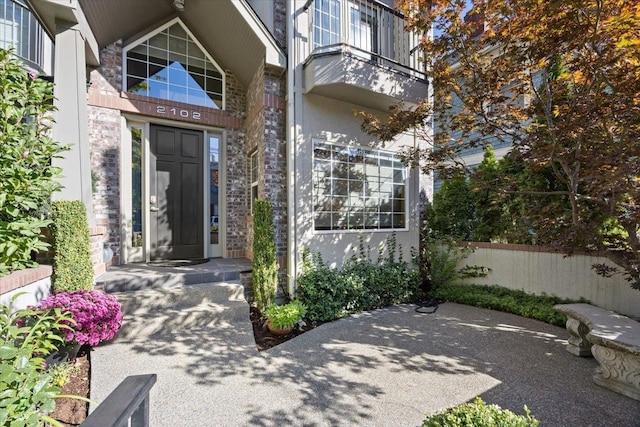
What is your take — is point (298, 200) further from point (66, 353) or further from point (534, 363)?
point (534, 363)

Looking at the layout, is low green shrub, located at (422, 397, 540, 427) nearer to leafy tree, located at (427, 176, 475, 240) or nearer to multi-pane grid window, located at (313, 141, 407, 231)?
multi-pane grid window, located at (313, 141, 407, 231)

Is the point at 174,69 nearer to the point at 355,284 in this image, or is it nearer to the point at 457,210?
the point at 355,284

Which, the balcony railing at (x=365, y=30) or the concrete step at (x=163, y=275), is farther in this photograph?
the balcony railing at (x=365, y=30)

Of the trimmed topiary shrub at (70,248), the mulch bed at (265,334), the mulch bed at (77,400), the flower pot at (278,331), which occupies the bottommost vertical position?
the mulch bed at (265,334)

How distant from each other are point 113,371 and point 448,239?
6.19m

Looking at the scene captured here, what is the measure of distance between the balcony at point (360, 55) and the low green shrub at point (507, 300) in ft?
12.9

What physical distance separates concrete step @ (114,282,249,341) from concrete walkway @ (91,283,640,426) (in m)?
0.01

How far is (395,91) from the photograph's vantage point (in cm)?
574

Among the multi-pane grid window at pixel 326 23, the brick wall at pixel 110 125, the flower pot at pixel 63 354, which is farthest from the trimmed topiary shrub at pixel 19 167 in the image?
the multi-pane grid window at pixel 326 23

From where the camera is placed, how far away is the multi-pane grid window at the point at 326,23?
5.84m

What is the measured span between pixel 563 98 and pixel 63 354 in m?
7.38

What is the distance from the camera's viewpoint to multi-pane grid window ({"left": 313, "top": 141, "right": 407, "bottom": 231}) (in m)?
5.73

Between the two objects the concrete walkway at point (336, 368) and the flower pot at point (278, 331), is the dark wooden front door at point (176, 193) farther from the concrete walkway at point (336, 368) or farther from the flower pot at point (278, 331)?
the flower pot at point (278, 331)

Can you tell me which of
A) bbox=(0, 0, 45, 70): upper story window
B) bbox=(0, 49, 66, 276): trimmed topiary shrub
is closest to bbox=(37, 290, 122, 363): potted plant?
bbox=(0, 49, 66, 276): trimmed topiary shrub
